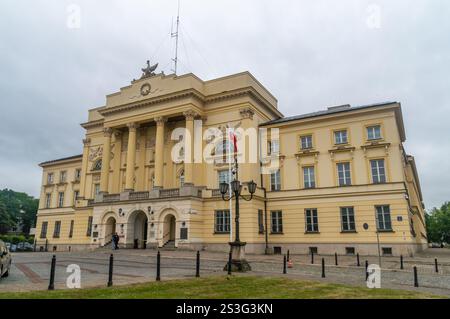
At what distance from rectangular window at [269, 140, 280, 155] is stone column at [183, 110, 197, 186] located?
26.1 feet

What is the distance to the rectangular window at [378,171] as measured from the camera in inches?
1168

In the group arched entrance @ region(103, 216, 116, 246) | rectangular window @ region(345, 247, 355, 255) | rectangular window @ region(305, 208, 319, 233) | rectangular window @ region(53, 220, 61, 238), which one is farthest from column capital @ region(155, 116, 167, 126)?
rectangular window @ region(53, 220, 61, 238)

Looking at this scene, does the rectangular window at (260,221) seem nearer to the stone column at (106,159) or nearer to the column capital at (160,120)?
the column capital at (160,120)

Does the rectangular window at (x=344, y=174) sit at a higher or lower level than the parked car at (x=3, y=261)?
higher

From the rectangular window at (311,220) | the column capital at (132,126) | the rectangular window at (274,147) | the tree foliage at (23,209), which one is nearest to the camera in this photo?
the rectangular window at (311,220)

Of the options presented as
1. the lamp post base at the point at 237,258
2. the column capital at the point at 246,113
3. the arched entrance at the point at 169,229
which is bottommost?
the lamp post base at the point at 237,258

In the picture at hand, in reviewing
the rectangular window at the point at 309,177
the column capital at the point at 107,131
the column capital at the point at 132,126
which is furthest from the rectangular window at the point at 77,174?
the rectangular window at the point at 309,177

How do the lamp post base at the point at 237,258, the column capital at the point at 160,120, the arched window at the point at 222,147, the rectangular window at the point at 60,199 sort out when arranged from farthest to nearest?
the rectangular window at the point at 60,199
the column capital at the point at 160,120
the arched window at the point at 222,147
the lamp post base at the point at 237,258

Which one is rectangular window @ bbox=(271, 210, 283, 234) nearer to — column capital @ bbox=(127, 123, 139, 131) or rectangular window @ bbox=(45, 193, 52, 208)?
column capital @ bbox=(127, 123, 139, 131)

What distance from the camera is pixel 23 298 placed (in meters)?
8.70

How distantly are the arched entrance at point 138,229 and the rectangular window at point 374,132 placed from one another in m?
23.4

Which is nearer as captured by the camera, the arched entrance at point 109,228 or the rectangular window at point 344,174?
the rectangular window at point 344,174
